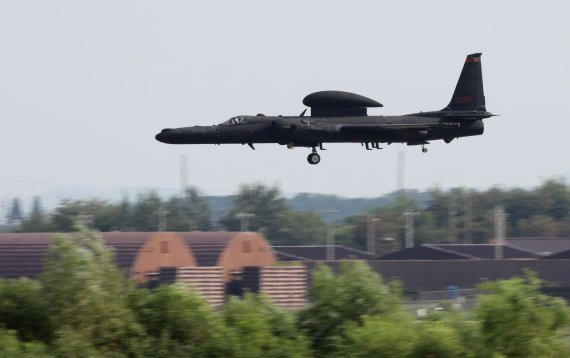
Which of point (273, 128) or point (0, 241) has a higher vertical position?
point (273, 128)

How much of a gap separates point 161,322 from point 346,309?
6388mm

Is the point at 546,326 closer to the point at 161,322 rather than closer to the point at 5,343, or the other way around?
the point at 161,322

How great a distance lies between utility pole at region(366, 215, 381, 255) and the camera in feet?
448

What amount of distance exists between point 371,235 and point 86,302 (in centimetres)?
10140

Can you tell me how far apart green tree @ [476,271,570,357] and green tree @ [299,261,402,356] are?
3289mm

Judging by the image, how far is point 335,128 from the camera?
40812mm

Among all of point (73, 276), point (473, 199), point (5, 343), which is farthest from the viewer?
point (473, 199)

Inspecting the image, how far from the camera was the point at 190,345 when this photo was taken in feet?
124

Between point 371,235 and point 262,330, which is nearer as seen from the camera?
point 262,330

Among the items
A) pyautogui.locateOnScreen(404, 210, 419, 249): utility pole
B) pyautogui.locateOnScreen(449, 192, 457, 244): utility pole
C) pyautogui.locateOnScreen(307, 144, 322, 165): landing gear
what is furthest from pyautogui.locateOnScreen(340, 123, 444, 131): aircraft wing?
pyautogui.locateOnScreen(449, 192, 457, 244): utility pole

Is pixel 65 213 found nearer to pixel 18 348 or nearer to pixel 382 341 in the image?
pixel 18 348

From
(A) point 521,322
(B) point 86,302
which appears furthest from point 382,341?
(B) point 86,302

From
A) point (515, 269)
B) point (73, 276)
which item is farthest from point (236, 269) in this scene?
point (73, 276)

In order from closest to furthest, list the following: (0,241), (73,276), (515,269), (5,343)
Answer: (5,343), (73,276), (0,241), (515,269)
